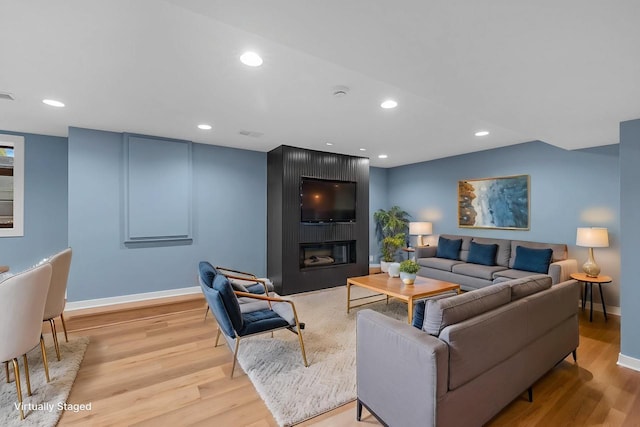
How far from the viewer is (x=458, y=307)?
5.48 ft

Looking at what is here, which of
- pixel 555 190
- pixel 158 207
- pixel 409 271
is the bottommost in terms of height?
pixel 409 271

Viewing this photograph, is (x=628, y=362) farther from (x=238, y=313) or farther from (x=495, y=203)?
(x=238, y=313)

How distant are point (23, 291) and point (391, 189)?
6.58 metres

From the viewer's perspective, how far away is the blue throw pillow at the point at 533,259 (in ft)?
12.9

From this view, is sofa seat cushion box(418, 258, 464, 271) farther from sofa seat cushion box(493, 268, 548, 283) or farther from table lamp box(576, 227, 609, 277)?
table lamp box(576, 227, 609, 277)

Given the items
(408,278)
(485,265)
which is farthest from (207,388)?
(485,265)

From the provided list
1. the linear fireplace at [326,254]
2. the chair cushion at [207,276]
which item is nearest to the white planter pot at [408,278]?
the linear fireplace at [326,254]

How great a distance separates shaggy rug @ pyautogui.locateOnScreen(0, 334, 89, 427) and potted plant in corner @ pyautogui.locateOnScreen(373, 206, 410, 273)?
5200mm

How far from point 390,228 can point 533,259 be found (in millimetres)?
2983

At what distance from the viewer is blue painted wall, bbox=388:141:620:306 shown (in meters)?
3.81

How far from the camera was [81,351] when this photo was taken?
2.75 m

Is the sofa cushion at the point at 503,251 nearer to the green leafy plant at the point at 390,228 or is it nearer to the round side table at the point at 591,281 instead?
the round side table at the point at 591,281

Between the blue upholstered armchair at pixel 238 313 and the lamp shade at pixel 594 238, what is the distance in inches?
151

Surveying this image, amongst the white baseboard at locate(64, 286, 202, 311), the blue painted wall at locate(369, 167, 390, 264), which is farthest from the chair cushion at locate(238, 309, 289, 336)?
the blue painted wall at locate(369, 167, 390, 264)
